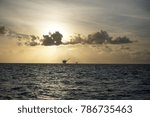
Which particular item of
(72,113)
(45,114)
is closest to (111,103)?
(72,113)

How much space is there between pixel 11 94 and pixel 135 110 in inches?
767

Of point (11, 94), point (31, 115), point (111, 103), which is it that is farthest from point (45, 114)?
point (11, 94)

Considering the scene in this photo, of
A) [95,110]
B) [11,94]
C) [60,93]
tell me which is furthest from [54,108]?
[60,93]

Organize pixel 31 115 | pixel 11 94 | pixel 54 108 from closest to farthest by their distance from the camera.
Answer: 1. pixel 31 115
2. pixel 54 108
3. pixel 11 94

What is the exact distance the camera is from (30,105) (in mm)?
14734

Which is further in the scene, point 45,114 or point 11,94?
point 11,94

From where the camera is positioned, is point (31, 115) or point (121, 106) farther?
point (121, 106)

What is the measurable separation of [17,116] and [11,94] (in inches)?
723

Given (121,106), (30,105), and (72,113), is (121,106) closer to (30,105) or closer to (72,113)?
(72,113)

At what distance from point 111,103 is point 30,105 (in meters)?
3.60

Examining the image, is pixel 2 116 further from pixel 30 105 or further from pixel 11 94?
pixel 11 94

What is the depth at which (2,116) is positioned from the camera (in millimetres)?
13773

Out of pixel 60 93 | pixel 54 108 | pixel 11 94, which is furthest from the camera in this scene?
pixel 60 93

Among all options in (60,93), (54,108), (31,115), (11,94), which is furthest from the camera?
(60,93)
